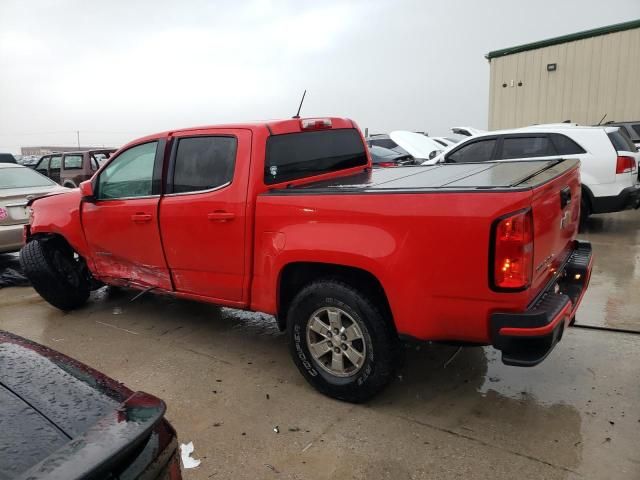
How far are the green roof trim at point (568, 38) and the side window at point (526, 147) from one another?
37.0ft

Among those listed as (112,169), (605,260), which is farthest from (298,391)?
(605,260)

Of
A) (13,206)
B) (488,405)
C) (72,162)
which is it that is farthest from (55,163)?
(488,405)

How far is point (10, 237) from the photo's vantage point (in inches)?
253

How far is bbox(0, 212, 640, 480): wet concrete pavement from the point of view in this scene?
99.6 inches

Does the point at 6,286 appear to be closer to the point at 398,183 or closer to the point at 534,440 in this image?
the point at 398,183

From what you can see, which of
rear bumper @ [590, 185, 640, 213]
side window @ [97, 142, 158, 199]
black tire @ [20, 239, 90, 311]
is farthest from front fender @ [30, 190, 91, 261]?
rear bumper @ [590, 185, 640, 213]

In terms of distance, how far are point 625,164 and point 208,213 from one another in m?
6.17

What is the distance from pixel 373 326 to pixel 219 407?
3.73ft

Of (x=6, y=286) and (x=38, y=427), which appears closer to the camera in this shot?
(x=38, y=427)

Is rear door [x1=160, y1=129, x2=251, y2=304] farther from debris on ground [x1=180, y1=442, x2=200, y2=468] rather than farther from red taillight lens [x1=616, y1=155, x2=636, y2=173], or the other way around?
red taillight lens [x1=616, y1=155, x2=636, y2=173]

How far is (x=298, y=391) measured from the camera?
331 cm

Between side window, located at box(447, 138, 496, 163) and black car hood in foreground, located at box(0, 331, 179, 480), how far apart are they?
6979 mm

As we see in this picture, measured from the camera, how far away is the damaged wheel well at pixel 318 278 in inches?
116

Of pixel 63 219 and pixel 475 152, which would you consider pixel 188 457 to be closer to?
pixel 63 219
